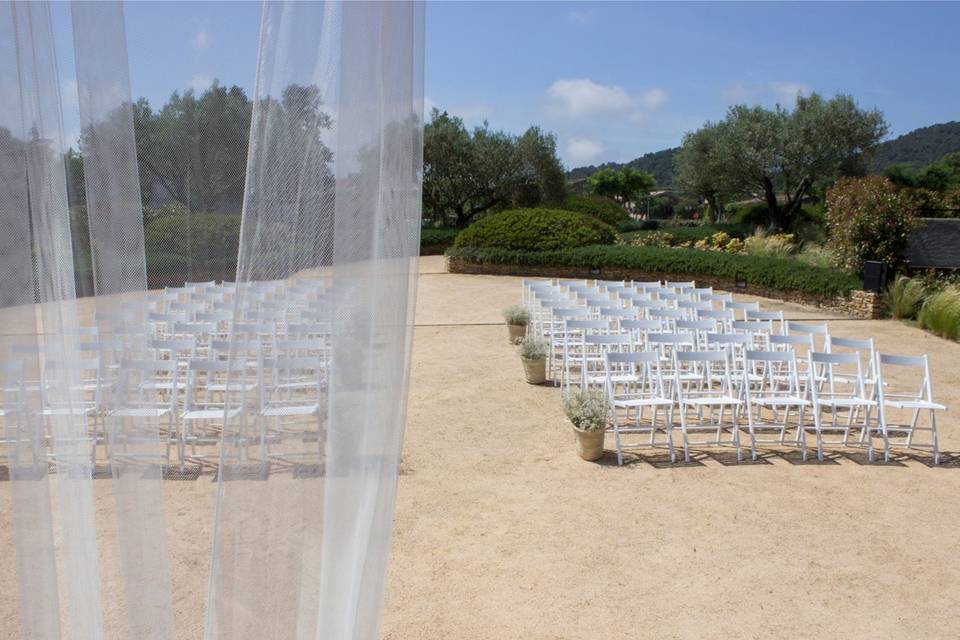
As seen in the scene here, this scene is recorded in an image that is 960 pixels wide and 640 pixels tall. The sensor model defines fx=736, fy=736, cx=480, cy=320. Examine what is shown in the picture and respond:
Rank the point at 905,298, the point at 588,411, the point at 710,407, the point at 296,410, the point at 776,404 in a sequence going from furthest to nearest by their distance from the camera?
the point at 905,298 < the point at 710,407 < the point at 776,404 < the point at 588,411 < the point at 296,410

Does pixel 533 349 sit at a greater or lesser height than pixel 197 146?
lesser

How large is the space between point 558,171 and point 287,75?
35444 mm

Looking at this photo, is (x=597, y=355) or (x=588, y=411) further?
(x=597, y=355)

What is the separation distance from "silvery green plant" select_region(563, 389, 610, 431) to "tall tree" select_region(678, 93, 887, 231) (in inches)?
1173

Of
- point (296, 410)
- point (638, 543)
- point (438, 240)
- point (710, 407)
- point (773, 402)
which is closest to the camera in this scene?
point (296, 410)

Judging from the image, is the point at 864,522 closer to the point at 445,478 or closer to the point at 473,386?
the point at 445,478

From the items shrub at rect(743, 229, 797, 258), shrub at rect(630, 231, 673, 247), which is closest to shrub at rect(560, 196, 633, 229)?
shrub at rect(630, 231, 673, 247)

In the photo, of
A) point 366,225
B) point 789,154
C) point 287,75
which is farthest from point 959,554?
point 789,154

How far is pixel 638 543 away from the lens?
4461 millimetres

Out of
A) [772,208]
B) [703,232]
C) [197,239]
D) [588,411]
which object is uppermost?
[772,208]

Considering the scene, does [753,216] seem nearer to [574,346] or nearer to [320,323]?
[574,346]

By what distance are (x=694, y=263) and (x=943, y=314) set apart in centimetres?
745

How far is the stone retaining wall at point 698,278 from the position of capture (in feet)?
48.9

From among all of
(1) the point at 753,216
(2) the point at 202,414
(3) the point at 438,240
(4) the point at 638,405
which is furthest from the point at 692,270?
(2) the point at 202,414
